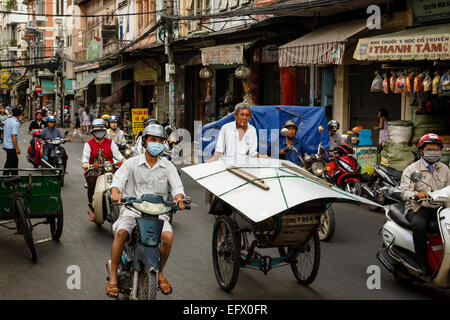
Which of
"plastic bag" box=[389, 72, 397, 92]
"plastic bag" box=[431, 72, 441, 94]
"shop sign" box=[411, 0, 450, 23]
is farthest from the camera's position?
"plastic bag" box=[389, 72, 397, 92]

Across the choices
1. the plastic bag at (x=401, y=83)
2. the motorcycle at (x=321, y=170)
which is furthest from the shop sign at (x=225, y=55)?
the motorcycle at (x=321, y=170)

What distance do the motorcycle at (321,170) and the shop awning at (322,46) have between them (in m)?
4.04

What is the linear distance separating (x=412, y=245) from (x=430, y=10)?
9300mm

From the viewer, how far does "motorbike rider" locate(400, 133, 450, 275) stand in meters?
5.60

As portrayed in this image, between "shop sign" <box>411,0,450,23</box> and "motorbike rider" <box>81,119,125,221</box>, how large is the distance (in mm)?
8104

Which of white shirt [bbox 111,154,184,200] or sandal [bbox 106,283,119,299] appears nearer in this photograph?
sandal [bbox 106,283,119,299]

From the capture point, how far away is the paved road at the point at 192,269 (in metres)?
5.84

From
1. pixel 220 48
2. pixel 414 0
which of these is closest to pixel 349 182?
pixel 414 0

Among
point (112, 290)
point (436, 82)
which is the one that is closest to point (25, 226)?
point (112, 290)

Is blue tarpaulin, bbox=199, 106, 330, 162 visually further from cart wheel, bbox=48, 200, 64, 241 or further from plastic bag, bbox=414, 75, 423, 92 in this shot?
cart wheel, bbox=48, 200, 64, 241

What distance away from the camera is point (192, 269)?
6688mm

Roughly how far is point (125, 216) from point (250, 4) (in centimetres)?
1722

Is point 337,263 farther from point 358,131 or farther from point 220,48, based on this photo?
point 220,48

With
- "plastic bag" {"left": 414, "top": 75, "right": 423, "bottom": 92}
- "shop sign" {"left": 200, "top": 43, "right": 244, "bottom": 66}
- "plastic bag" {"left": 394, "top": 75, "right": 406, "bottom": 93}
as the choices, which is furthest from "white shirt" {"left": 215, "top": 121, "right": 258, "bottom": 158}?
"shop sign" {"left": 200, "top": 43, "right": 244, "bottom": 66}
